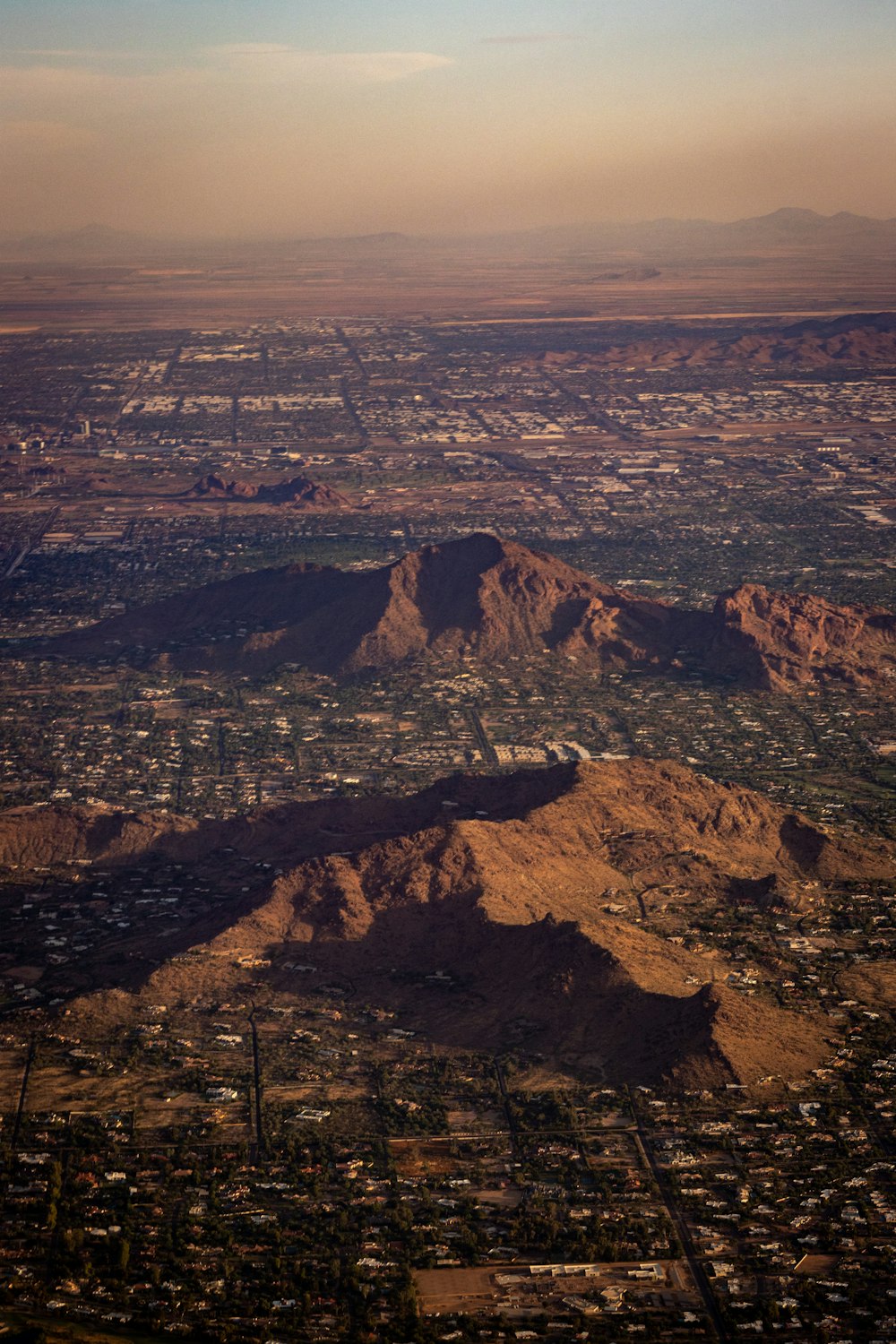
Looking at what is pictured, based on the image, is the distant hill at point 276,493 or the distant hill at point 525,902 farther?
the distant hill at point 276,493

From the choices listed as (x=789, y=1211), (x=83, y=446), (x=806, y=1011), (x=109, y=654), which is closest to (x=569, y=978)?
(x=806, y=1011)

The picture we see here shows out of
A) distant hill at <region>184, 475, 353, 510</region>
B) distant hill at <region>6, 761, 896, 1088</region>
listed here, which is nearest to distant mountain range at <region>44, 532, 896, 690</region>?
distant hill at <region>6, 761, 896, 1088</region>

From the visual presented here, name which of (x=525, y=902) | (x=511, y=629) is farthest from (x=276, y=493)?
(x=525, y=902)

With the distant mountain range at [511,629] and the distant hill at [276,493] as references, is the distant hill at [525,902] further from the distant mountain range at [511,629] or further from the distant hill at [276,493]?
the distant hill at [276,493]

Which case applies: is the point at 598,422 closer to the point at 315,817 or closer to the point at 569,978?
the point at 315,817

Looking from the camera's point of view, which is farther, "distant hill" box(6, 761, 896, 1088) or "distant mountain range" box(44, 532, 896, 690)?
"distant mountain range" box(44, 532, 896, 690)

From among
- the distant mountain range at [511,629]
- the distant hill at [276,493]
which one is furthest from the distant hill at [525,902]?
the distant hill at [276,493]

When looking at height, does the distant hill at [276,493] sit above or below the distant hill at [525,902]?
above

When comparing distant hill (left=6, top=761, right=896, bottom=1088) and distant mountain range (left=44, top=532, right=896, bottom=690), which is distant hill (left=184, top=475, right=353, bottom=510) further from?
distant hill (left=6, top=761, right=896, bottom=1088)
